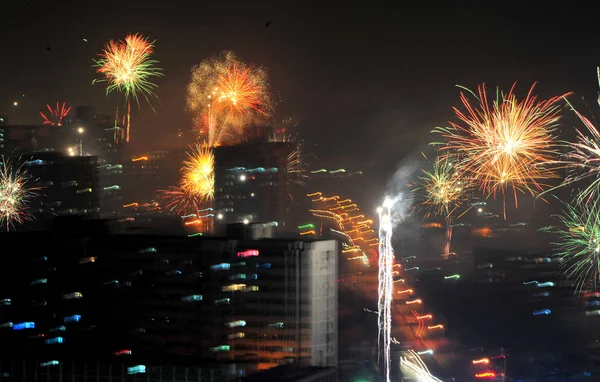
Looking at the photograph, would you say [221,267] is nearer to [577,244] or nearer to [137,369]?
[137,369]

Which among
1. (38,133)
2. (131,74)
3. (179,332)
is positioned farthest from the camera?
(38,133)

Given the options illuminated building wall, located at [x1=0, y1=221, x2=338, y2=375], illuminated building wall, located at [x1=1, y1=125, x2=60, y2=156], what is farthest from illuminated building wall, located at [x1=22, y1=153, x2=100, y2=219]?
illuminated building wall, located at [x1=0, y1=221, x2=338, y2=375]

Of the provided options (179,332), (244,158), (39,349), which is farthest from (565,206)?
(39,349)

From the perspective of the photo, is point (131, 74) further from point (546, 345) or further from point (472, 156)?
point (546, 345)

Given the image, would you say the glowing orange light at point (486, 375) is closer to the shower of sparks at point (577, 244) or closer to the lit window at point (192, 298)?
the shower of sparks at point (577, 244)

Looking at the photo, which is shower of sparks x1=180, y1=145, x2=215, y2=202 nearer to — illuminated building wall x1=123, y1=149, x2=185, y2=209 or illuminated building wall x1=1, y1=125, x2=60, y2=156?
illuminated building wall x1=123, y1=149, x2=185, y2=209

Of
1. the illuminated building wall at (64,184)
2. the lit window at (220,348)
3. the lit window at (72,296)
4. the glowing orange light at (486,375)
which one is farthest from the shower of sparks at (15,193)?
the glowing orange light at (486,375)

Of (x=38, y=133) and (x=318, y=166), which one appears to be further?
(x=38, y=133)

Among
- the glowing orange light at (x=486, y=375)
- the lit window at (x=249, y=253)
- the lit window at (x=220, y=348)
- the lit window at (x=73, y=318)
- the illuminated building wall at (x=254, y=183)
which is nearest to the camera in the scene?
the glowing orange light at (x=486, y=375)
